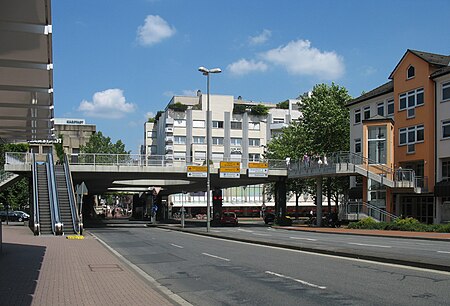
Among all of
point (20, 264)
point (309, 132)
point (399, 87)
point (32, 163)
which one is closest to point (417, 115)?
point (399, 87)

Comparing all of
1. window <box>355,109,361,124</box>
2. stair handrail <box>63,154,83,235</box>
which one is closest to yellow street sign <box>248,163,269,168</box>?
window <box>355,109,361,124</box>

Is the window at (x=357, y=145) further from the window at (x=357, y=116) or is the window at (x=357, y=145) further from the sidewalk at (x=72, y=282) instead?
the sidewalk at (x=72, y=282)

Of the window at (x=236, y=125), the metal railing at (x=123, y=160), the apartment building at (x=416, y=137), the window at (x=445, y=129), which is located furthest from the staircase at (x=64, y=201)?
the window at (x=236, y=125)

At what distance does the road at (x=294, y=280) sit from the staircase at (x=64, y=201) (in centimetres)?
1728

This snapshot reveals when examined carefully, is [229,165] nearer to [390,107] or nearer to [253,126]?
[390,107]

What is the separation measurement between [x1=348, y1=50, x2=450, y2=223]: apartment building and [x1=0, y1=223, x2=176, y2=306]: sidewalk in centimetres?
3033

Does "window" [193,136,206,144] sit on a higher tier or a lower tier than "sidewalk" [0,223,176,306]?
Answer: higher

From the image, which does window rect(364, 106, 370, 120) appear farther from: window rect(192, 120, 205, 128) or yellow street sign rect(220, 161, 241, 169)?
window rect(192, 120, 205, 128)

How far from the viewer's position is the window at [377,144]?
44.6 metres

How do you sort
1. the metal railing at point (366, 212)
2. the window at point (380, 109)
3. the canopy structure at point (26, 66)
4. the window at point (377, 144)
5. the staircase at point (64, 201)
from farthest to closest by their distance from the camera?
1. the window at point (380, 109)
2. the window at point (377, 144)
3. the metal railing at point (366, 212)
4. the staircase at point (64, 201)
5. the canopy structure at point (26, 66)

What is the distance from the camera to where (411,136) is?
44.2m

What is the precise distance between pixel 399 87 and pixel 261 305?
131 feet

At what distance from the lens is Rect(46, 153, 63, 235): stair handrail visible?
3200 cm

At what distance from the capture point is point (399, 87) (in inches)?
1804
